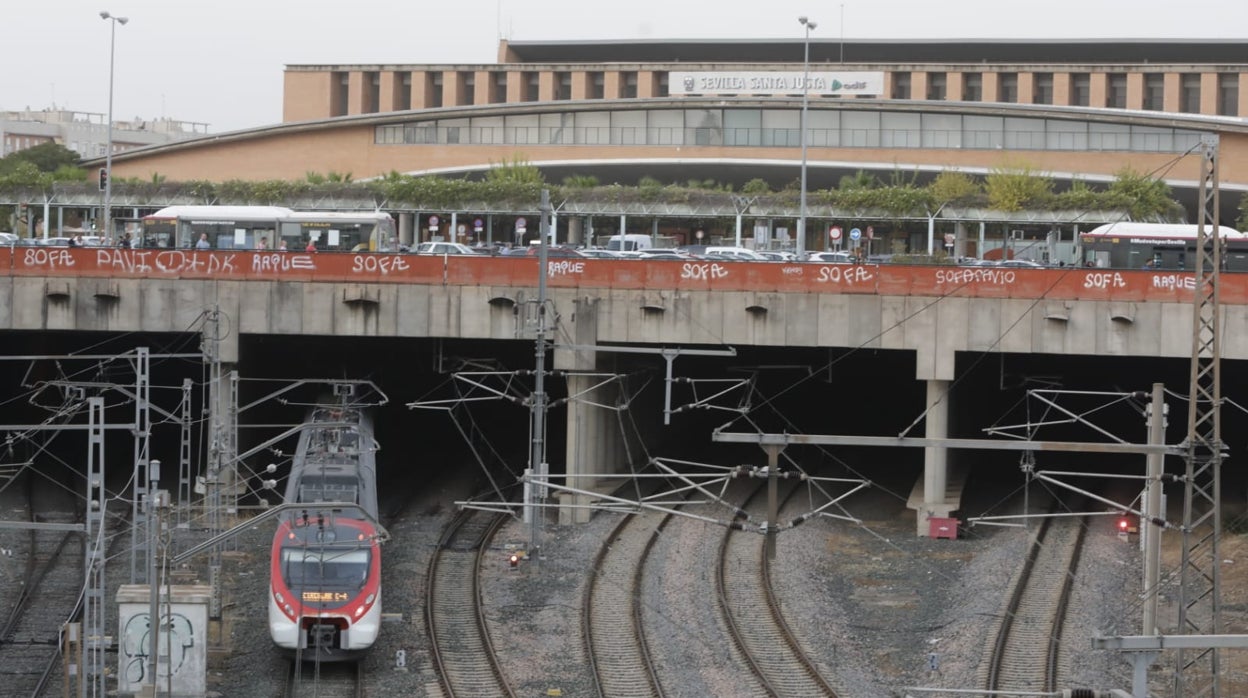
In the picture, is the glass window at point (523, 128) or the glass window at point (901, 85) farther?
the glass window at point (901, 85)

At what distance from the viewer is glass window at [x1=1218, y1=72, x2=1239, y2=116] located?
303 ft

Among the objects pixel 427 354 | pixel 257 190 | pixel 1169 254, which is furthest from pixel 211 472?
pixel 257 190

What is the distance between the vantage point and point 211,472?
3312cm

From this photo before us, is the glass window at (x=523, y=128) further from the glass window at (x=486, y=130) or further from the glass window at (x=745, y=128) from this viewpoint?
the glass window at (x=745, y=128)

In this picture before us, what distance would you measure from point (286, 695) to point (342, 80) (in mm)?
81207

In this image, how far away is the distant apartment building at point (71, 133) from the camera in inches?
5487

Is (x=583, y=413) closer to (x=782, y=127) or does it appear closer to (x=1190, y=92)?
(x=782, y=127)

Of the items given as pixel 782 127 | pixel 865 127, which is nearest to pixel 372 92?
pixel 782 127

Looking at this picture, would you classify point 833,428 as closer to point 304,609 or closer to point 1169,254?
point 1169,254

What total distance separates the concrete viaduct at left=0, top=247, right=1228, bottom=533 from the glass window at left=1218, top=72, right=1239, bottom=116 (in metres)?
60.9

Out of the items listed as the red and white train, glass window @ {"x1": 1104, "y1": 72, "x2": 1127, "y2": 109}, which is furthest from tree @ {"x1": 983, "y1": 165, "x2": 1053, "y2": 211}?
the red and white train

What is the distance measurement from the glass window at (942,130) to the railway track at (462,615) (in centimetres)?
4897

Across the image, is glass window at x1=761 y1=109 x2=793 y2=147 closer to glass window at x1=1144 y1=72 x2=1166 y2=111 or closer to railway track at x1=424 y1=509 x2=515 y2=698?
glass window at x1=1144 y1=72 x2=1166 y2=111

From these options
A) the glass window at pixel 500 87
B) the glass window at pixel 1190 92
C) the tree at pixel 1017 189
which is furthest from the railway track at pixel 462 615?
the glass window at pixel 1190 92
